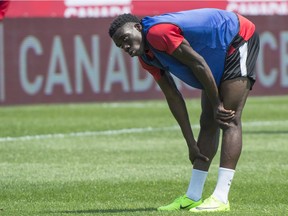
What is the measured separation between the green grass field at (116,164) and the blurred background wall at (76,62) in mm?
2204

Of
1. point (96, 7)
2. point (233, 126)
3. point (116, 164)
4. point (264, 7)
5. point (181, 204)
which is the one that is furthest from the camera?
point (264, 7)

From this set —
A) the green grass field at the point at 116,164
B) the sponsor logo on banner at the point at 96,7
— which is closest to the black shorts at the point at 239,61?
the green grass field at the point at 116,164

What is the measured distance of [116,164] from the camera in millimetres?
13773

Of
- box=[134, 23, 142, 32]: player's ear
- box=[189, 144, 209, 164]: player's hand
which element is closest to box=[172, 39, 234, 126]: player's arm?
box=[134, 23, 142, 32]: player's ear

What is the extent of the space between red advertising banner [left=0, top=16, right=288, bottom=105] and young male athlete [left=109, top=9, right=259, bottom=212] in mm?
14979

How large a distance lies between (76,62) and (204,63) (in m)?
16.4

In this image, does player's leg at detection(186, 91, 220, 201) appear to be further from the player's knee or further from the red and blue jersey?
the red and blue jersey

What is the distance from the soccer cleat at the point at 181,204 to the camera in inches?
386

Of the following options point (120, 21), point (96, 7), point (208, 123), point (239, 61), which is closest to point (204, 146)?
point (208, 123)

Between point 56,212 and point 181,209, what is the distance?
101 cm

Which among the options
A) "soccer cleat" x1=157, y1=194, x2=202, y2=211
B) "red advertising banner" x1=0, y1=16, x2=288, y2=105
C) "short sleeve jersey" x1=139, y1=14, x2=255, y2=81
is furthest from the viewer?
"red advertising banner" x1=0, y1=16, x2=288, y2=105

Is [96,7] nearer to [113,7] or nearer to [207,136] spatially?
[113,7]

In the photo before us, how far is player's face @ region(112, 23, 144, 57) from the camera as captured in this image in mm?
9391

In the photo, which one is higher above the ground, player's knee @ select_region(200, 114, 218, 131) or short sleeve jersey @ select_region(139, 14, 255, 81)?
short sleeve jersey @ select_region(139, 14, 255, 81)
